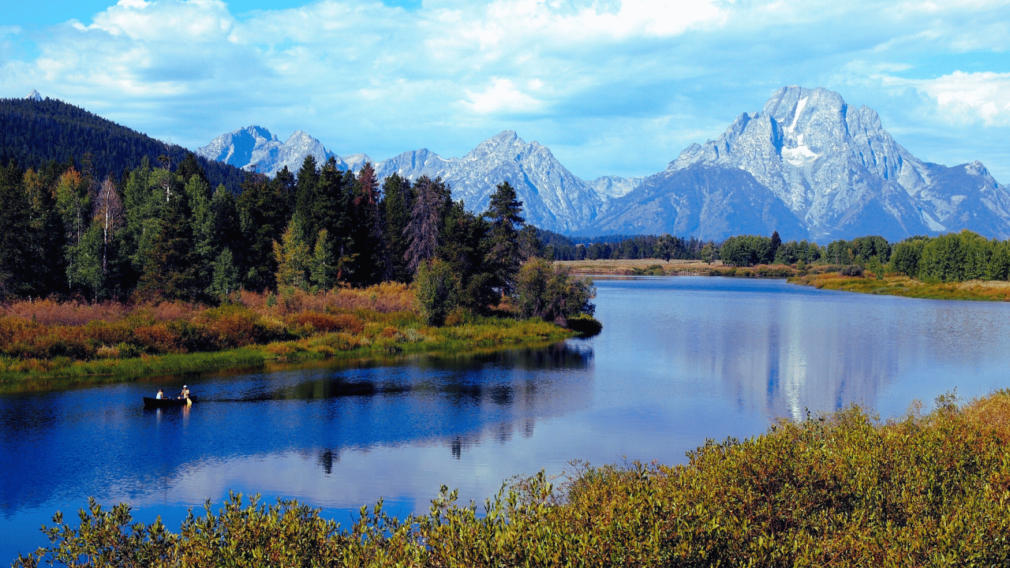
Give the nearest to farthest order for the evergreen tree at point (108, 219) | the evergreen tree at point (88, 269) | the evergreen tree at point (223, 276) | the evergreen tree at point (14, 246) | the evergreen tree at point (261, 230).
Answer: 1. the evergreen tree at point (14, 246)
2. the evergreen tree at point (88, 269)
3. the evergreen tree at point (108, 219)
4. the evergreen tree at point (223, 276)
5. the evergreen tree at point (261, 230)

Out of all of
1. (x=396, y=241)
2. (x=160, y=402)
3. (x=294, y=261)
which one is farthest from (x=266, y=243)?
(x=160, y=402)

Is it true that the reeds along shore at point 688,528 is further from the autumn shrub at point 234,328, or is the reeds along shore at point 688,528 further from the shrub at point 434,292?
the shrub at point 434,292

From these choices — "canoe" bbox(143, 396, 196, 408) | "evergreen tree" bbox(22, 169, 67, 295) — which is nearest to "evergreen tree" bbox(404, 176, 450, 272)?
"evergreen tree" bbox(22, 169, 67, 295)

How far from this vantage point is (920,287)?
16425 cm

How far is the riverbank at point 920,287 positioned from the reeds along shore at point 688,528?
499 feet

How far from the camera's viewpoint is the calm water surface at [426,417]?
87.5 feet

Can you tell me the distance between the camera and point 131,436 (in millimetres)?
33219

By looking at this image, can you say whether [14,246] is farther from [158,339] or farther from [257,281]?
[257,281]

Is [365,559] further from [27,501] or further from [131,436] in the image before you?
[131,436]

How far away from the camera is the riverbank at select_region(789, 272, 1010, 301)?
146m

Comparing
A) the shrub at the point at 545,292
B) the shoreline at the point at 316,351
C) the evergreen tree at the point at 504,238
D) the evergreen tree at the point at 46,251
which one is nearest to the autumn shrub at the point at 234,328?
the shoreline at the point at 316,351

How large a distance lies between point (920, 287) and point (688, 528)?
584ft

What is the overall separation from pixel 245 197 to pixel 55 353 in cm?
5169

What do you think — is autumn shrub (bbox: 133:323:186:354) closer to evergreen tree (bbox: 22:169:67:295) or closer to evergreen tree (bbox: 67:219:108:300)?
evergreen tree (bbox: 22:169:67:295)
